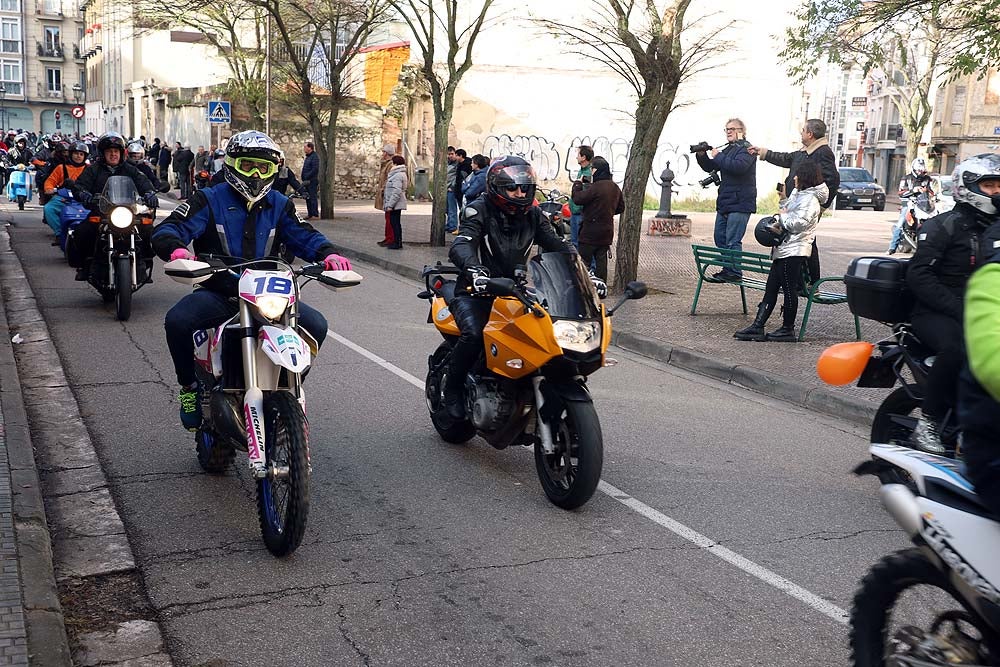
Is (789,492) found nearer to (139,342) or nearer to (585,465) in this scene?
(585,465)

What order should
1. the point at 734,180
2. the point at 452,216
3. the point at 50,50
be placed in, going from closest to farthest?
the point at 734,180, the point at 452,216, the point at 50,50

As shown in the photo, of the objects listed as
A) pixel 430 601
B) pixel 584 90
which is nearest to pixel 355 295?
pixel 430 601

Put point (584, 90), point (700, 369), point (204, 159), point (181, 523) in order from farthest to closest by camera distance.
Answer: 1. point (584, 90)
2. point (204, 159)
3. point (700, 369)
4. point (181, 523)

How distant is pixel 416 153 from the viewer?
37.3 meters

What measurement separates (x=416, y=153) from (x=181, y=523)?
108 ft

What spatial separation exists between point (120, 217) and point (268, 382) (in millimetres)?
6748

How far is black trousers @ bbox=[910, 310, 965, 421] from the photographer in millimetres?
4781

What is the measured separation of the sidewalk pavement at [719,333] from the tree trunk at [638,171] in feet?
1.73

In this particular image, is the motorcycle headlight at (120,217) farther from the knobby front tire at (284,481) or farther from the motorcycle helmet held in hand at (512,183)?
the knobby front tire at (284,481)

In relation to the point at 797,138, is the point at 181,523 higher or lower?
lower

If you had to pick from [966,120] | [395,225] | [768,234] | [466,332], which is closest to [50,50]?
[966,120]

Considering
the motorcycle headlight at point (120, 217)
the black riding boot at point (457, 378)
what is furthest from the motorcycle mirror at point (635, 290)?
the motorcycle headlight at point (120, 217)

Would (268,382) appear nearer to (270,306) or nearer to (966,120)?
(270,306)

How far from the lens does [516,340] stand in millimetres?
5582
